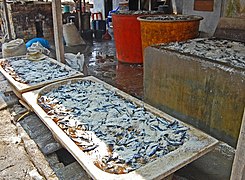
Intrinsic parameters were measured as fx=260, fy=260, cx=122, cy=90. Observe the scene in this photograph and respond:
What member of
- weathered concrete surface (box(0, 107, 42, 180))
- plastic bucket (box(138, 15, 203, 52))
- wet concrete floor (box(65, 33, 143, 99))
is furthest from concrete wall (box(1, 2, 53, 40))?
weathered concrete surface (box(0, 107, 42, 180))

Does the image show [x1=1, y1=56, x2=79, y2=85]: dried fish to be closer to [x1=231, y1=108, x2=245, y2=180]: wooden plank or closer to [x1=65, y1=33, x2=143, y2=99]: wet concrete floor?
[x1=65, y1=33, x2=143, y2=99]: wet concrete floor

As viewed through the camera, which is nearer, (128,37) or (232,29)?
(232,29)

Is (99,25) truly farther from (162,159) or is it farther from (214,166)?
(162,159)

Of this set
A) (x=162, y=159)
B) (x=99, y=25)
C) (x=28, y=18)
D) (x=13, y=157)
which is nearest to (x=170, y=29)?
(x=162, y=159)

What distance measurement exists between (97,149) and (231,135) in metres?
1.06

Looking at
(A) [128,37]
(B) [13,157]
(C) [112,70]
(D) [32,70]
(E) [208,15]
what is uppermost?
(E) [208,15]

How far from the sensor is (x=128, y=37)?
4.93 m

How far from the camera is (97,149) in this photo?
1.83 metres

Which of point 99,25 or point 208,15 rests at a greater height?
point 208,15

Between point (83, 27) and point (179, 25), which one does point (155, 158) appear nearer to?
point (179, 25)

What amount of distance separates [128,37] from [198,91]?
2.91 meters

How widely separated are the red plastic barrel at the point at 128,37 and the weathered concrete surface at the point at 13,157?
2.71 metres

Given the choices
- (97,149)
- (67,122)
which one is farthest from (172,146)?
(67,122)

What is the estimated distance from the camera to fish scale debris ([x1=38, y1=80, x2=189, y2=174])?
1.75m
